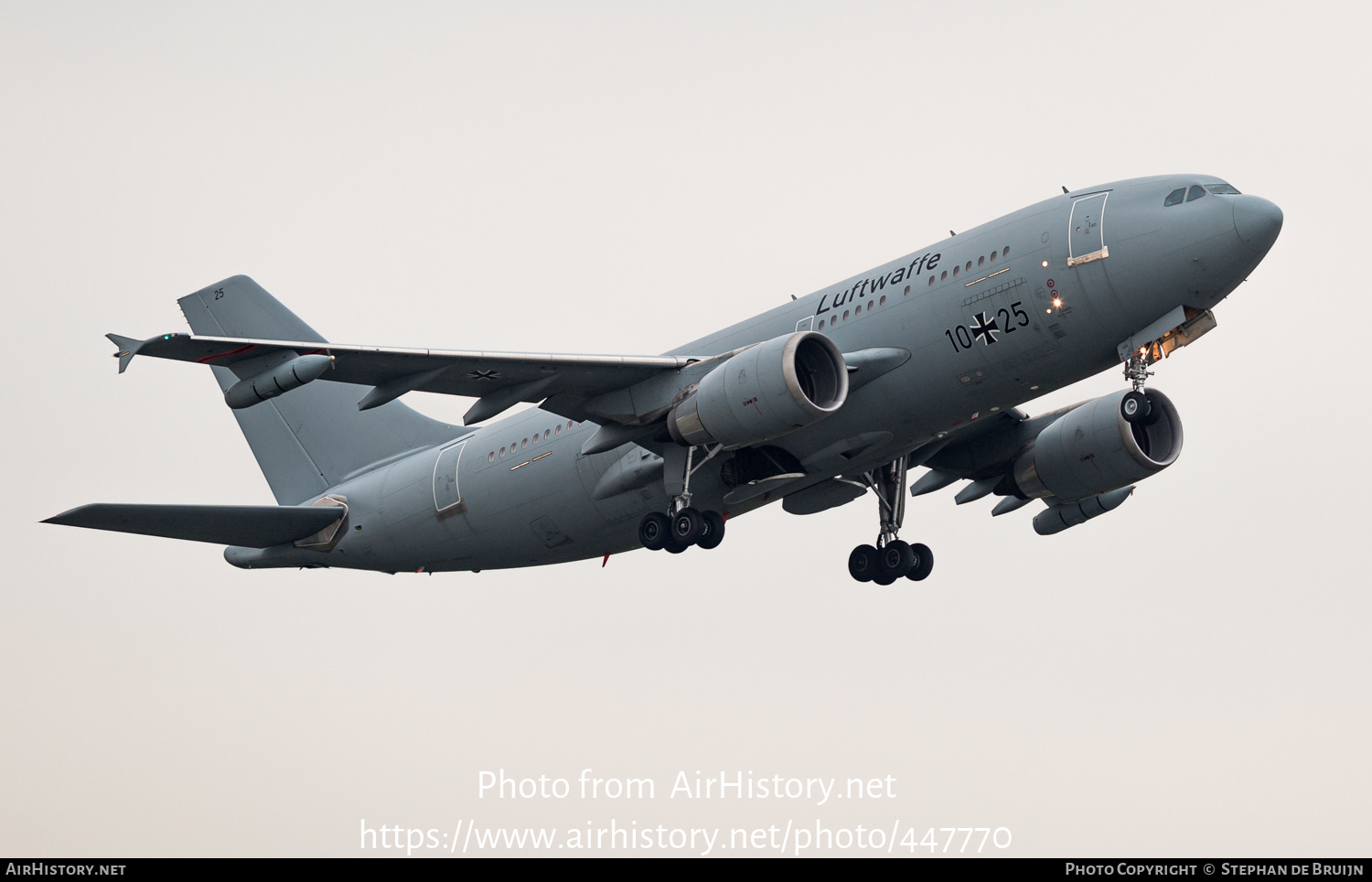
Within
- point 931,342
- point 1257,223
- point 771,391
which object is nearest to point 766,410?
point 771,391

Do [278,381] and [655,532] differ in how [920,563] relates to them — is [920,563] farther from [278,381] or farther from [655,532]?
[278,381]

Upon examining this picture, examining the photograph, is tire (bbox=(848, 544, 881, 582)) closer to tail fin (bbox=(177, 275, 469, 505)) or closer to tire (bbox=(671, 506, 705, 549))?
tire (bbox=(671, 506, 705, 549))

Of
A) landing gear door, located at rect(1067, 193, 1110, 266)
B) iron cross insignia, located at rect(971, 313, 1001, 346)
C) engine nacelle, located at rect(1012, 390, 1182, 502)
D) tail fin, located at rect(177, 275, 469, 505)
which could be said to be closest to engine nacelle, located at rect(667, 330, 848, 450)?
iron cross insignia, located at rect(971, 313, 1001, 346)

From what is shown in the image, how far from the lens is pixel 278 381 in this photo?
1072 inches

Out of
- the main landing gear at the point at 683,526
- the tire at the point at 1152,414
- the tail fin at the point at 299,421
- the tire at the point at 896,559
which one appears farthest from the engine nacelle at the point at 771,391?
the tail fin at the point at 299,421

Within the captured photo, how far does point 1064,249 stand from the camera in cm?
2695

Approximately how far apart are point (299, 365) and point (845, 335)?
33.0ft

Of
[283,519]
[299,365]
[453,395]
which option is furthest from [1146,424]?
[283,519]

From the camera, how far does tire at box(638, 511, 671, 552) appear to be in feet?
102

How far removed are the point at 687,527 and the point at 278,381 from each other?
8411mm

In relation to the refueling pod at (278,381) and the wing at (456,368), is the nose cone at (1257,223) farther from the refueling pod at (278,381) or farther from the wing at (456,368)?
the refueling pod at (278,381)

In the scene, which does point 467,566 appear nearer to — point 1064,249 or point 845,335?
point 845,335

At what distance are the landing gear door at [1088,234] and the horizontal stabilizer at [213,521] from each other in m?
18.2

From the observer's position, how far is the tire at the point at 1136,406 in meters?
28.8
